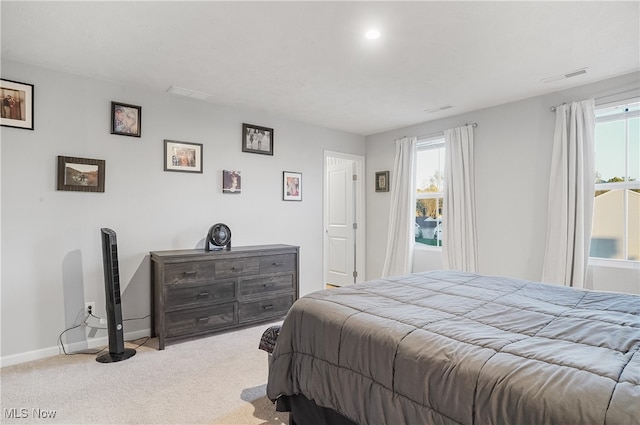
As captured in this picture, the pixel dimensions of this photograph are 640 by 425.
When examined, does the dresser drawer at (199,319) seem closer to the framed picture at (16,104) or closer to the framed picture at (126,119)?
the framed picture at (126,119)

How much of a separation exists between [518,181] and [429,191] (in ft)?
4.05

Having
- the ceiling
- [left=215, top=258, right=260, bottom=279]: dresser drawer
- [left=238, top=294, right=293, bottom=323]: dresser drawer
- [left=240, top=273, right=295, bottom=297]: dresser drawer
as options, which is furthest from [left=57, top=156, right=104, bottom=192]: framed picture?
[left=238, top=294, right=293, bottom=323]: dresser drawer

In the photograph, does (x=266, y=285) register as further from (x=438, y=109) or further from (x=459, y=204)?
(x=438, y=109)

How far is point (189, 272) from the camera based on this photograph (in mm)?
3311

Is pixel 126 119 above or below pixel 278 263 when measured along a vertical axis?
above

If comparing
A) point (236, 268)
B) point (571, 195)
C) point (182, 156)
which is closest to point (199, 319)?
point (236, 268)

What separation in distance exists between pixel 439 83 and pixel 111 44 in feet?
9.26

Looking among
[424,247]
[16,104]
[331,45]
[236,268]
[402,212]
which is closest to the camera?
[331,45]

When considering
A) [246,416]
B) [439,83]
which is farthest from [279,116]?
[246,416]

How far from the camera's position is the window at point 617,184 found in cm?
318

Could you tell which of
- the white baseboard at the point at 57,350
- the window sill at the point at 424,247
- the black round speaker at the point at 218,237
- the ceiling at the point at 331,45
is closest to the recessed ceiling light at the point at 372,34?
the ceiling at the point at 331,45

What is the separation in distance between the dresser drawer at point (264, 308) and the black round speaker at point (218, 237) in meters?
0.68

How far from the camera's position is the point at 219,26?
2320 millimetres

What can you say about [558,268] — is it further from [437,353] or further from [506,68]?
[437,353]
